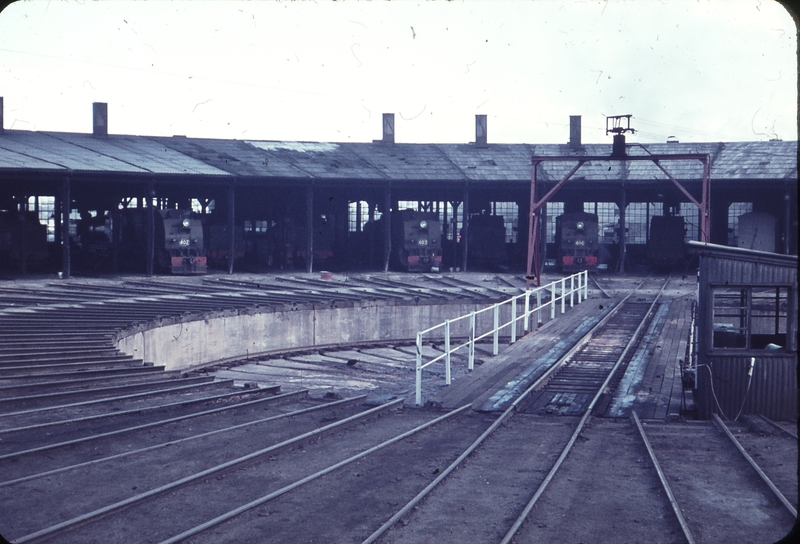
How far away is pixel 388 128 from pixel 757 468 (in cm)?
3532

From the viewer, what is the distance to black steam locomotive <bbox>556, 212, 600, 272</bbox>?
113 ft

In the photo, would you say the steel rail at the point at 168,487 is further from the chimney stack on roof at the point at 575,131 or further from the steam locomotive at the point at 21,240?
the chimney stack on roof at the point at 575,131


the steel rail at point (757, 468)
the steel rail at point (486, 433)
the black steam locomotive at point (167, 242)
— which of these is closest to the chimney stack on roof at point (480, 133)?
the black steam locomotive at point (167, 242)

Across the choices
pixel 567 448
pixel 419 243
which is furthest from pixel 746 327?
pixel 419 243

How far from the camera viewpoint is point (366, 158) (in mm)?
35906

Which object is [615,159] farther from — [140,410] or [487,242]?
[140,410]

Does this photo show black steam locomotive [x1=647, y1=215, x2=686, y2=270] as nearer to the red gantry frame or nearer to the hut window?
the red gantry frame

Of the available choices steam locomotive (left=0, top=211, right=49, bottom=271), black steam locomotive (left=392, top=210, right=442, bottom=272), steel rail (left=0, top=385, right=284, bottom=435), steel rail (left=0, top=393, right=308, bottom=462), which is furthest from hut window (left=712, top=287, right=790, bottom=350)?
steam locomotive (left=0, top=211, right=49, bottom=271)

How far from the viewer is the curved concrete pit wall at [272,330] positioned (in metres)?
17.7

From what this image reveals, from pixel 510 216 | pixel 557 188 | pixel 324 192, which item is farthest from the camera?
pixel 510 216

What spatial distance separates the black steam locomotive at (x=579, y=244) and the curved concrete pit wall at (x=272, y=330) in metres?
→ 10.3

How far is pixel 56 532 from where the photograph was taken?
6.06m

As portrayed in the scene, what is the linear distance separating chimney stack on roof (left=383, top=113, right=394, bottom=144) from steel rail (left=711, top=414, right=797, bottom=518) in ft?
107

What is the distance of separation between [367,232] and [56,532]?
111 feet
